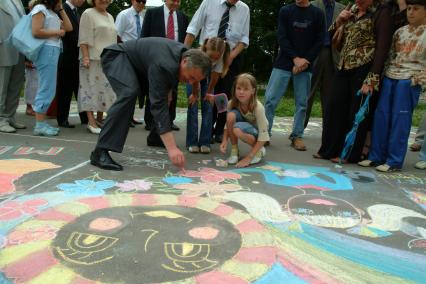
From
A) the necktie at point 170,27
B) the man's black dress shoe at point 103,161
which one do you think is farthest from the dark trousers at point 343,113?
the man's black dress shoe at point 103,161

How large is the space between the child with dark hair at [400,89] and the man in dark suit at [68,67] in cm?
350

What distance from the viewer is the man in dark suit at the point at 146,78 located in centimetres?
315

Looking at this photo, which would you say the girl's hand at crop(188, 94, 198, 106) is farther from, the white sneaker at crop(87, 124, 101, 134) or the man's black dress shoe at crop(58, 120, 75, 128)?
the man's black dress shoe at crop(58, 120, 75, 128)

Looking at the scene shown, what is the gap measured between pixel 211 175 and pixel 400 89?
1.90 meters

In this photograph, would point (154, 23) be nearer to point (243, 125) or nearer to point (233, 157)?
point (243, 125)

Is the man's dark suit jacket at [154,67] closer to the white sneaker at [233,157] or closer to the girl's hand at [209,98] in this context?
the girl's hand at [209,98]

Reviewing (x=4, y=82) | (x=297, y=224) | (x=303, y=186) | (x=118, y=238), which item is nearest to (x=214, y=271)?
(x=118, y=238)

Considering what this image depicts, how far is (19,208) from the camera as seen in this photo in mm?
2490

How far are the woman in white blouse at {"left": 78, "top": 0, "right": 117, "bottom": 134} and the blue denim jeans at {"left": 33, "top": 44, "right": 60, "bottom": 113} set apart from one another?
1.24ft

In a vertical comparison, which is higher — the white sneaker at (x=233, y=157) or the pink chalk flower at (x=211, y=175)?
the white sneaker at (x=233, y=157)

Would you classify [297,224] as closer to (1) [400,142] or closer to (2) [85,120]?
(1) [400,142]

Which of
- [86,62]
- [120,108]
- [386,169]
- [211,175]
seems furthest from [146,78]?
[386,169]

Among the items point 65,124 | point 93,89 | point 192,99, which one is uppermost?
point 192,99

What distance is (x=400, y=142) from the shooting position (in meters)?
3.89
